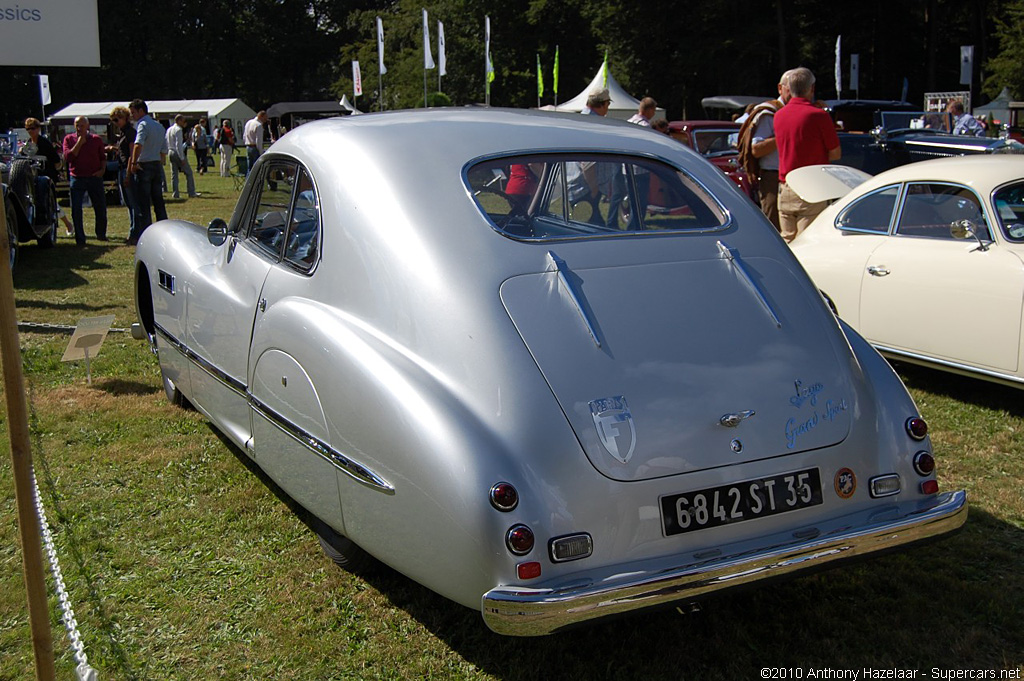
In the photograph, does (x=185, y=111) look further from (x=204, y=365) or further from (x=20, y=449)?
(x=20, y=449)

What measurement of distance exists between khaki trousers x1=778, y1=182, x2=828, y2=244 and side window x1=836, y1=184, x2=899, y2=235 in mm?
1177

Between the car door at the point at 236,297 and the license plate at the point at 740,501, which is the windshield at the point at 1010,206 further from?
the car door at the point at 236,297

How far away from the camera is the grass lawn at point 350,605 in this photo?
3156 millimetres

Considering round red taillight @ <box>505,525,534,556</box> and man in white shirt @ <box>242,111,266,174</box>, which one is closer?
round red taillight @ <box>505,525,534,556</box>

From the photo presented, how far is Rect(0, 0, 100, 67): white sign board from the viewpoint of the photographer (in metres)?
2.95

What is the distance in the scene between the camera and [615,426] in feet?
9.61

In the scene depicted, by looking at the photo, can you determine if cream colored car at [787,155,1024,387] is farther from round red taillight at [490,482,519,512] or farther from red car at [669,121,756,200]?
red car at [669,121,756,200]

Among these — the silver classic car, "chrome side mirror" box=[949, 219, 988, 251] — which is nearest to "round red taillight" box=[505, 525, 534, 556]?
the silver classic car

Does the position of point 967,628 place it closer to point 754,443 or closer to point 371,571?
point 754,443

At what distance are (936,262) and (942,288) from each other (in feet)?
0.58

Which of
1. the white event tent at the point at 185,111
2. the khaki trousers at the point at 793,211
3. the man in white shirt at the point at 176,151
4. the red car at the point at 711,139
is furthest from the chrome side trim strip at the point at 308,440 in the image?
the white event tent at the point at 185,111

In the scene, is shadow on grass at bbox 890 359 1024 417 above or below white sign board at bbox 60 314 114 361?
below

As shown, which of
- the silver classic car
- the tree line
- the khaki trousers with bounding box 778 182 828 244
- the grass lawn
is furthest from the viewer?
the tree line

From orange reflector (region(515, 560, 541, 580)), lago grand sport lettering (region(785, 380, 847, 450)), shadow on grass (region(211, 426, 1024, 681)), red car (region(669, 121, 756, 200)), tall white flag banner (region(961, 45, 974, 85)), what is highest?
tall white flag banner (region(961, 45, 974, 85))
